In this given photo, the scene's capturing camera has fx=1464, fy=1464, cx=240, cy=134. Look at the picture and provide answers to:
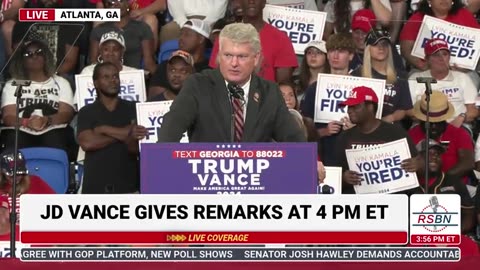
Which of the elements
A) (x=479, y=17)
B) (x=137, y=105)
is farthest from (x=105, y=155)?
(x=479, y=17)

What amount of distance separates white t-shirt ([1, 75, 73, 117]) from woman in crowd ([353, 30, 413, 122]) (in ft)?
8.35

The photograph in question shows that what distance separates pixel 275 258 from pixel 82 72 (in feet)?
22.8

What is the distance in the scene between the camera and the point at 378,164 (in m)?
11.5

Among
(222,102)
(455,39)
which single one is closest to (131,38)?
(455,39)

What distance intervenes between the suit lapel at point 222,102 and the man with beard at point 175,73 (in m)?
4.91

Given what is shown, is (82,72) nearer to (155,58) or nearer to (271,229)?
(155,58)

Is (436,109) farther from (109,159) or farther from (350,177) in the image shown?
(109,159)

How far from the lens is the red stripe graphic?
6414mm

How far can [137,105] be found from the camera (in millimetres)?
12156

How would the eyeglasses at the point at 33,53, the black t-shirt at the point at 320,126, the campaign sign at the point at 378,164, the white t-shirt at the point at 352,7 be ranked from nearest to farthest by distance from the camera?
the eyeglasses at the point at 33,53 < the campaign sign at the point at 378,164 < the black t-shirt at the point at 320,126 < the white t-shirt at the point at 352,7

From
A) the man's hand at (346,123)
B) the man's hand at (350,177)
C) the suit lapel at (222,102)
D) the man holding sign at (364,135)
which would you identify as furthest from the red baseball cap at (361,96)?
the suit lapel at (222,102)

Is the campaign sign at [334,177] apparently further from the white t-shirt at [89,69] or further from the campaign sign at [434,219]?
the campaign sign at [434,219]

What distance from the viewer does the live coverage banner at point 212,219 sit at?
642 centimetres

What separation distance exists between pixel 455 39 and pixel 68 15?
145 inches
